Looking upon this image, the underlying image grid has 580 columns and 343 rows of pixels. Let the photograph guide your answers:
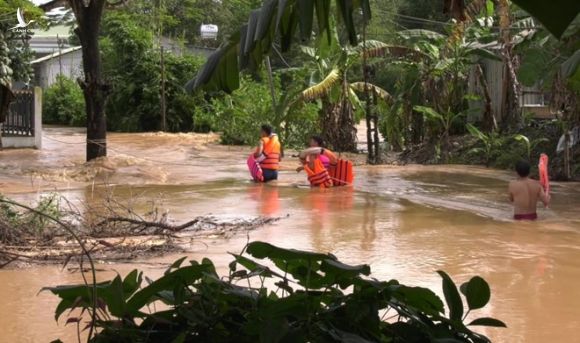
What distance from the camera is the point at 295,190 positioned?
45.0 ft

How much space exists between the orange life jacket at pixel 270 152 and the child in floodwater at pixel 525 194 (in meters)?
5.60

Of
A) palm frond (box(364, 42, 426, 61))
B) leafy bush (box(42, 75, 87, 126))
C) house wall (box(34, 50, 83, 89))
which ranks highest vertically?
house wall (box(34, 50, 83, 89))

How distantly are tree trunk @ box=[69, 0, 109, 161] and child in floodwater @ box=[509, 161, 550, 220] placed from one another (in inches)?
376

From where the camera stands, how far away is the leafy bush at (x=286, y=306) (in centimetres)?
215

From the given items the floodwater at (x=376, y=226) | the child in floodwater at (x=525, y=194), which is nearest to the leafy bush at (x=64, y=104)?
the floodwater at (x=376, y=226)

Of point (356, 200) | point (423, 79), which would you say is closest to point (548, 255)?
point (356, 200)

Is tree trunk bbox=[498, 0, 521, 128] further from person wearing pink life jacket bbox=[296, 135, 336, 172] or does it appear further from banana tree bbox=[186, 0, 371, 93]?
banana tree bbox=[186, 0, 371, 93]

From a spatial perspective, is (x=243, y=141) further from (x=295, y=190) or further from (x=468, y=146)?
(x=295, y=190)

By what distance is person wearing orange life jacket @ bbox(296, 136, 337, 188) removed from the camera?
13837 millimetres

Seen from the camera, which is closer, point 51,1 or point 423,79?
point 51,1

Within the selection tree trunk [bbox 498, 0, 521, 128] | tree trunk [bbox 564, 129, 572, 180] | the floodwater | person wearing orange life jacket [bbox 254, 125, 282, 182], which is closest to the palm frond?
tree trunk [bbox 498, 0, 521, 128]

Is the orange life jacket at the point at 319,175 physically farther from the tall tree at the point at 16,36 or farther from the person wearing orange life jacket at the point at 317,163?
the tall tree at the point at 16,36

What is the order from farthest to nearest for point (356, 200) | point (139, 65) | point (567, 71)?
1. point (139, 65)
2. point (356, 200)
3. point (567, 71)

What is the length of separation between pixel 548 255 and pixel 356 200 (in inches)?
188
